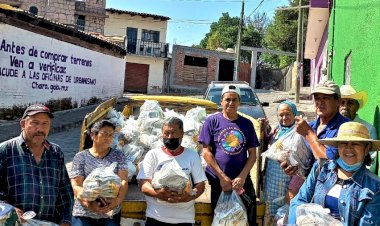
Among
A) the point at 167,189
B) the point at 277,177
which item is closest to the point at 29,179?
the point at 167,189

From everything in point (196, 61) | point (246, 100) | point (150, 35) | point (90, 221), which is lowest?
point (90, 221)

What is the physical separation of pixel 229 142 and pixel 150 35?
117 ft

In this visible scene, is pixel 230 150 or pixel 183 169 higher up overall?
pixel 230 150

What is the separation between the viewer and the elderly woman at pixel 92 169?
3.58m

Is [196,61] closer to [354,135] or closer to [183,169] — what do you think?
[183,169]

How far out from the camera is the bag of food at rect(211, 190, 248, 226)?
393 centimetres

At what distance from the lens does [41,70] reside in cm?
1484

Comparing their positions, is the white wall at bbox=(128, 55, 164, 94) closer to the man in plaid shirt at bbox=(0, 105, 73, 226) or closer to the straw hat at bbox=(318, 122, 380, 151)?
the man in plaid shirt at bbox=(0, 105, 73, 226)

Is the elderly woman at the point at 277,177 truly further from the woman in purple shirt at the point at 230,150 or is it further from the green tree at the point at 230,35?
the green tree at the point at 230,35

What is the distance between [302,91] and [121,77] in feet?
40.3

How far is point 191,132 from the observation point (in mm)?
5664

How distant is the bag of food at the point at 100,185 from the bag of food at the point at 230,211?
3.21 ft

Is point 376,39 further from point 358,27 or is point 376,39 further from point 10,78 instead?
point 10,78

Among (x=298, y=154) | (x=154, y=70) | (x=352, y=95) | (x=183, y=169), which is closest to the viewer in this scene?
(x=183, y=169)
